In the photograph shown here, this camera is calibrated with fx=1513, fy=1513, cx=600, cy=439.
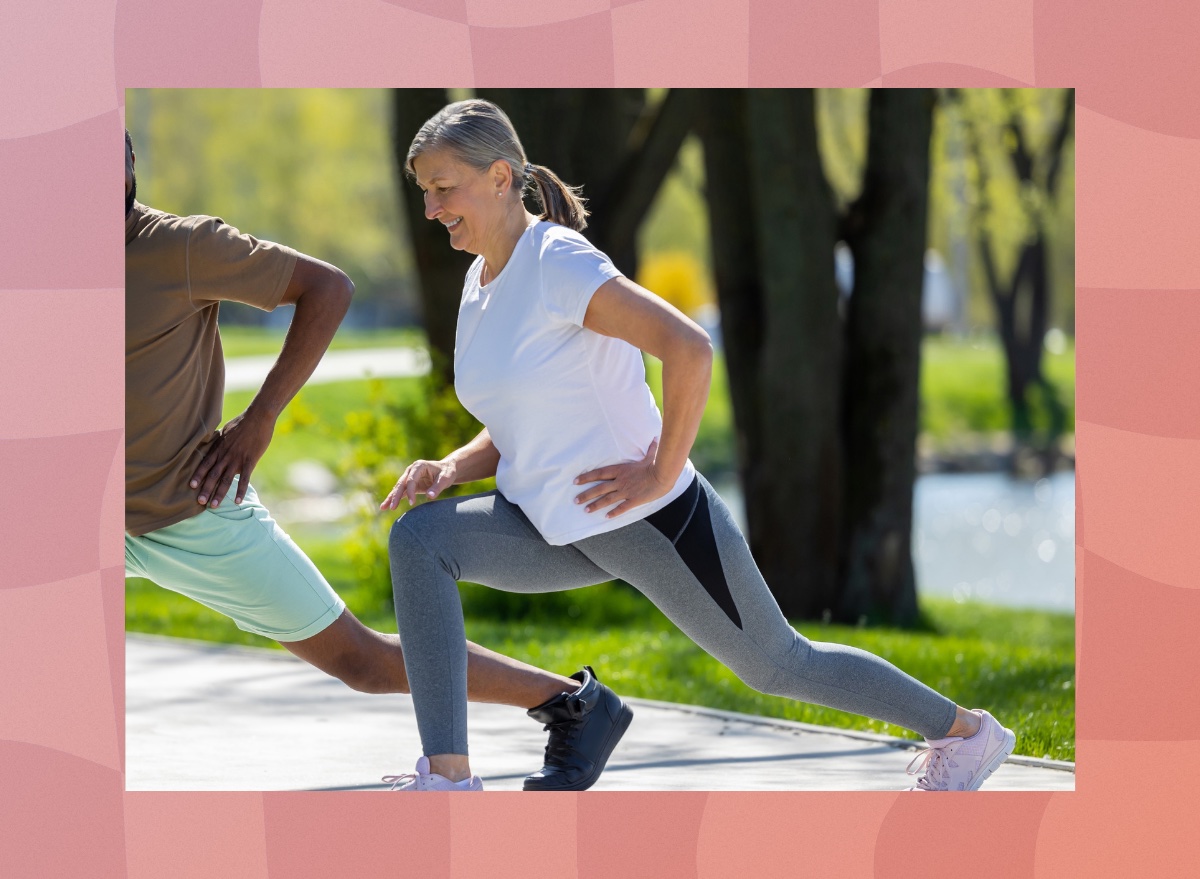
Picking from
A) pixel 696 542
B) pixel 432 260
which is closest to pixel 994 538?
pixel 432 260

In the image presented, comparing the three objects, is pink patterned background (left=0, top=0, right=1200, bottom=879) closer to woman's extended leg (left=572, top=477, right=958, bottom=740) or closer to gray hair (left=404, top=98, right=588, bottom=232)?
gray hair (left=404, top=98, right=588, bottom=232)

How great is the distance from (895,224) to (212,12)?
19.7ft

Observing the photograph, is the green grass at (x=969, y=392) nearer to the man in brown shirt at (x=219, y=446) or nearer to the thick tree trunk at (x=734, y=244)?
the thick tree trunk at (x=734, y=244)

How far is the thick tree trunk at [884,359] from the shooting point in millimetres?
8695

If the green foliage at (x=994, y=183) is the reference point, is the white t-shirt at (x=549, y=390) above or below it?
below

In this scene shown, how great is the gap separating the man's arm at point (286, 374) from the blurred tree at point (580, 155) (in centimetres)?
444

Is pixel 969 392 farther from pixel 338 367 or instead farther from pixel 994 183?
pixel 338 367

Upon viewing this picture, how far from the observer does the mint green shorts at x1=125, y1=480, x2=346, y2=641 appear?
351 centimetres

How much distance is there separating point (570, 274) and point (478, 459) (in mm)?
646

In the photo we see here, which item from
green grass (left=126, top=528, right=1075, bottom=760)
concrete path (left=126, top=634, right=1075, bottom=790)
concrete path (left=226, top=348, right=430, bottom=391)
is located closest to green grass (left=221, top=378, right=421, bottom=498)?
concrete path (left=226, top=348, right=430, bottom=391)

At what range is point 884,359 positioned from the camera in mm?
8773

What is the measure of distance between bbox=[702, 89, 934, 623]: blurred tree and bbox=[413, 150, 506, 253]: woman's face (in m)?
5.32

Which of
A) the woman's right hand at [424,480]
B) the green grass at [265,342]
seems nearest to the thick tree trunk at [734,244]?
the woman's right hand at [424,480]

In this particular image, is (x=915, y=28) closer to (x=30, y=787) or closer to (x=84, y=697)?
(x=84, y=697)
